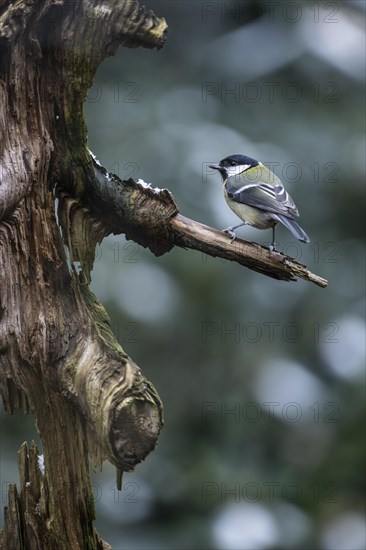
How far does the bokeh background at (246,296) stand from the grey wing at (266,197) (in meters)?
1.19

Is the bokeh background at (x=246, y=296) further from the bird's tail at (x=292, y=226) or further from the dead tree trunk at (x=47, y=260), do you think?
the dead tree trunk at (x=47, y=260)

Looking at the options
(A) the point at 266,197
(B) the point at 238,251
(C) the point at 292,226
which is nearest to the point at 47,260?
(B) the point at 238,251

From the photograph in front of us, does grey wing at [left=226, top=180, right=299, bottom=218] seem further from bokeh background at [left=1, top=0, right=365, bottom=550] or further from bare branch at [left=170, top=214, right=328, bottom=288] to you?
bokeh background at [left=1, top=0, right=365, bottom=550]

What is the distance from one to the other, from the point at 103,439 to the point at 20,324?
55 cm

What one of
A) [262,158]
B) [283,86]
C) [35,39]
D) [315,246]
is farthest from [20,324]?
[283,86]

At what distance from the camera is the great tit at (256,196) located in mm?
3750

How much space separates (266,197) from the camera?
12.6 feet

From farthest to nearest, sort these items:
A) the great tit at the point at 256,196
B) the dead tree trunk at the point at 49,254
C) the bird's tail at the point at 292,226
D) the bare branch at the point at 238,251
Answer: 1. the great tit at the point at 256,196
2. the bird's tail at the point at 292,226
3. the bare branch at the point at 238,251
4. the dead tree trunk at the point at 49,254

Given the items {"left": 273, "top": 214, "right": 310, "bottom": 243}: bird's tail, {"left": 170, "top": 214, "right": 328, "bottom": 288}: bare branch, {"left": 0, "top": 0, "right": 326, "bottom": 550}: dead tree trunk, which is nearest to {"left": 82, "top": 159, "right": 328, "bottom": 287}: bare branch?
{"left": 170, "top": 214, "right": 328, "bottom": 288}: bare branch

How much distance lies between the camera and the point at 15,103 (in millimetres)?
2758

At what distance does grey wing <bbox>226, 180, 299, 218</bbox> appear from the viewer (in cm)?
376

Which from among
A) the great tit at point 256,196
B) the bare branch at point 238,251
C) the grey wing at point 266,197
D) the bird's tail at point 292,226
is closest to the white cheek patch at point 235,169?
the great tit at point 256,196

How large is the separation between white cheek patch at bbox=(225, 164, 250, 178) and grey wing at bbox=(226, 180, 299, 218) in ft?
0.57

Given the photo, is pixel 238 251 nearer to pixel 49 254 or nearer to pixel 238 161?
pixel 49 254
